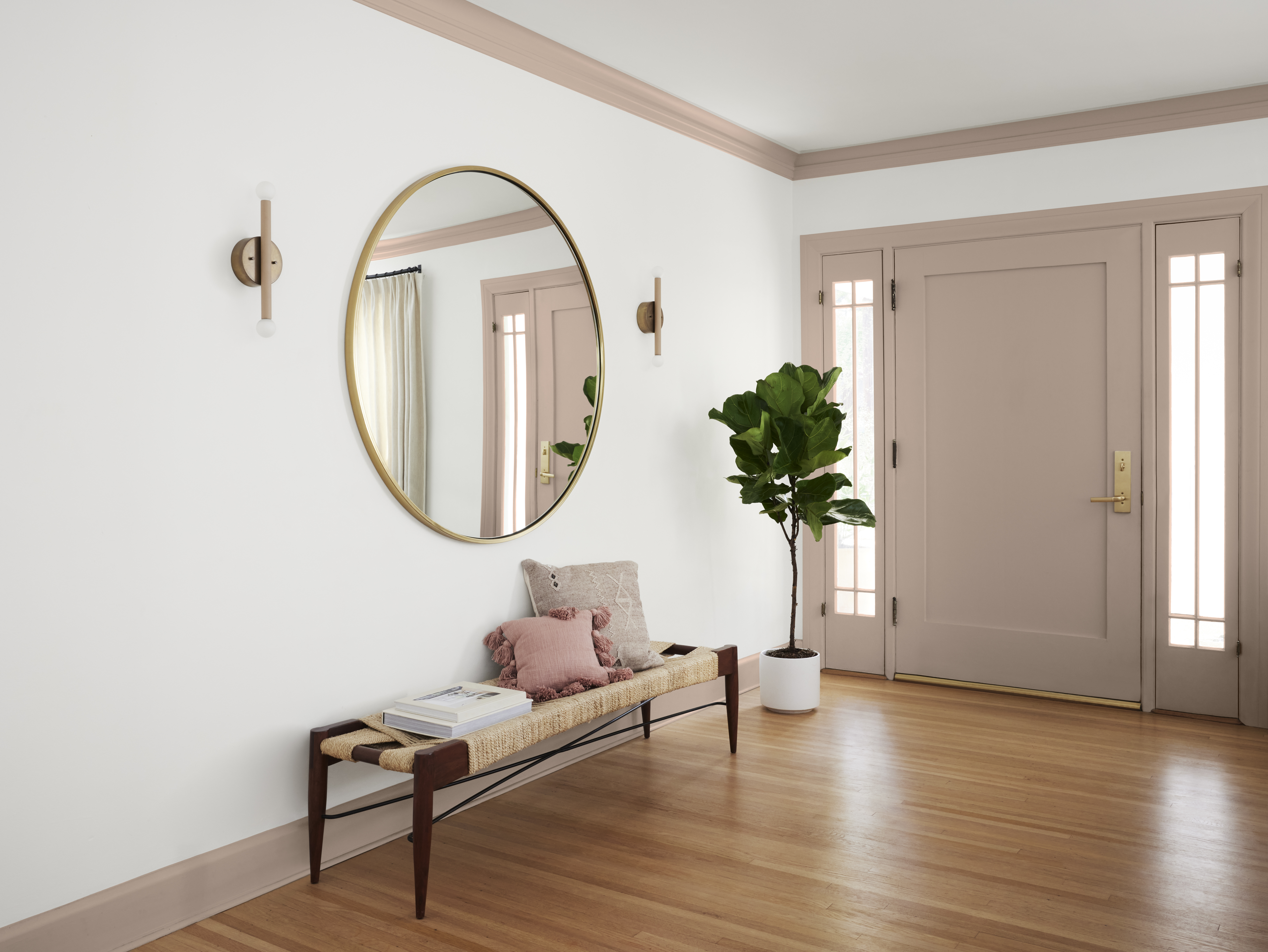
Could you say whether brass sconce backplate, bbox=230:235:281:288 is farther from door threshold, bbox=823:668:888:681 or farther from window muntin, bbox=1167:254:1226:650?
window muntin, bbox=1167:254:1226:650

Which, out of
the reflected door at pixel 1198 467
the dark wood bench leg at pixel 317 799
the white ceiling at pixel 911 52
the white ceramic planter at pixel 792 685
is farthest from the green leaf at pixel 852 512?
the dark wood bench leg at pixel 317 799

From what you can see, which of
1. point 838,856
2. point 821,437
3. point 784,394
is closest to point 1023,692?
point 821,437

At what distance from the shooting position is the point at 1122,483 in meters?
4.47

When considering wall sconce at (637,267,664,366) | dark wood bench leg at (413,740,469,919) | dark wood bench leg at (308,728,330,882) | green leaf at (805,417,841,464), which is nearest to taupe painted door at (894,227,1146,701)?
green leaf at (805,417,841,464)

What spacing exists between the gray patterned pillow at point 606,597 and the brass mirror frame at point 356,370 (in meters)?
0.18

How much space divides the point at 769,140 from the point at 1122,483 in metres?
2.30

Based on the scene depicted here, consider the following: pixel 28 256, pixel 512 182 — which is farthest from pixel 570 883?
pixel 512 182

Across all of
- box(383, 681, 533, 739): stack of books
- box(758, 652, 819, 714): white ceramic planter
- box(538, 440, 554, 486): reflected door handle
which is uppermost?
box(538, 440, 554, 486): reflected door handle

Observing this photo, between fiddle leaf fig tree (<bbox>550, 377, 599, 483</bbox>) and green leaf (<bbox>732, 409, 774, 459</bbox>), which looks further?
green leaf (<bbox>732, 409, 774, 459</bbox>)

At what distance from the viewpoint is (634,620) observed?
12.0 ft

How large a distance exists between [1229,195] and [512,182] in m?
3.07

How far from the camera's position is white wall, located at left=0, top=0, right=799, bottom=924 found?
7.11 feet

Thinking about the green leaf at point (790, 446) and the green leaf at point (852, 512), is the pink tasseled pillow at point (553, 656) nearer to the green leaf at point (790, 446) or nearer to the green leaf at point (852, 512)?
the green leaf at point (790, 446)

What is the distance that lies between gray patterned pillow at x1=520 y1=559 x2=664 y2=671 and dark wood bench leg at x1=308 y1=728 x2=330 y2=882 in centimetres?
98
